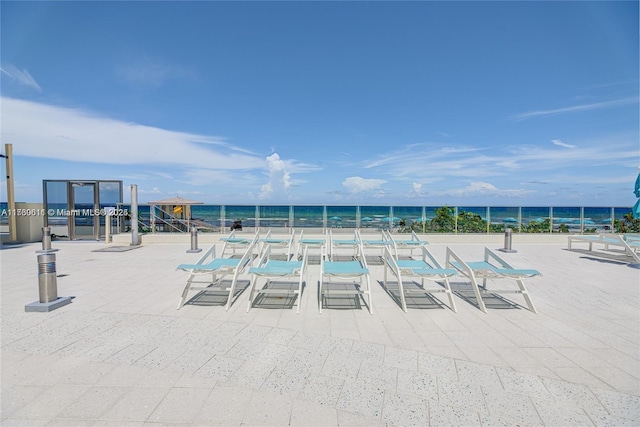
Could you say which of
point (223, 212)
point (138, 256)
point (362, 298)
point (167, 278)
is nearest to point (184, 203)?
point (223, 212)

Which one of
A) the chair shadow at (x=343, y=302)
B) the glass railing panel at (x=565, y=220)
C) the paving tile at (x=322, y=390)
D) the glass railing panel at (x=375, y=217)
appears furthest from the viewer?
the glass railing panel at (x=375, y=217)

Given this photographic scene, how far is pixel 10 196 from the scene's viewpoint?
10.5m

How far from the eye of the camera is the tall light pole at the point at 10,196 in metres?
10.6

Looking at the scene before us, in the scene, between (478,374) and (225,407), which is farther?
(478,374)

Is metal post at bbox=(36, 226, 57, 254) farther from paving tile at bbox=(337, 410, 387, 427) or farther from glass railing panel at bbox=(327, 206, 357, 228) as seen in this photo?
paving tile at bbox=(337, 410, 387, 427)

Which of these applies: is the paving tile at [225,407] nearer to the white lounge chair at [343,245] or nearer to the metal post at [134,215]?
the white lounge chair at [343,245]

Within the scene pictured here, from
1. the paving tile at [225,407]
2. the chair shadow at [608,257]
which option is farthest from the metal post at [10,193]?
the chair shadow at [608,257]

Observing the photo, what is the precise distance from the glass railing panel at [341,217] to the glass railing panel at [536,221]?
633 cm

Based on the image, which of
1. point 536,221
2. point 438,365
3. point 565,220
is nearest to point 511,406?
point 438,365

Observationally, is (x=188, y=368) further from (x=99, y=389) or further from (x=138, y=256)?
(x=138, y=256)

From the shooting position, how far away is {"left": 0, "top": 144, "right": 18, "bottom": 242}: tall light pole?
10.6m

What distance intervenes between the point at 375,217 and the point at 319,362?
9268 millimetres

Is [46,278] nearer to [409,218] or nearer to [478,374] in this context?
[478,374]

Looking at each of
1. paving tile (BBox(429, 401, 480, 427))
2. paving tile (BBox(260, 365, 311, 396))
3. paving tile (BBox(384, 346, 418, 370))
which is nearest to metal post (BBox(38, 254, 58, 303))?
paving tile (BBox(260, 365, 311, 396))
